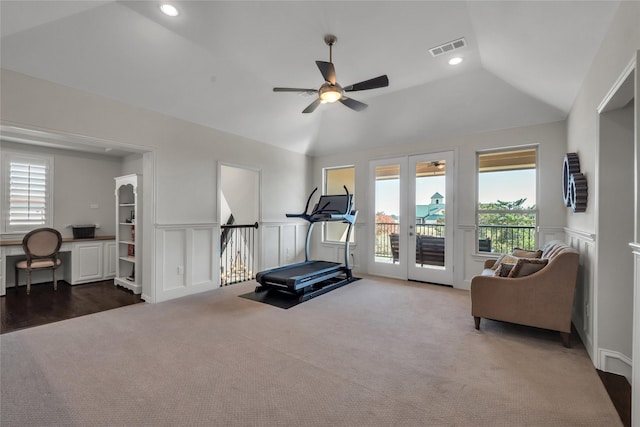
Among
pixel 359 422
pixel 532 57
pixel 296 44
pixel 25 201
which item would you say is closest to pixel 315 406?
pixel 359 422

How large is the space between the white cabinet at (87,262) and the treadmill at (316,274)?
3.20 meters

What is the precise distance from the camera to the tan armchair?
2.75 meters

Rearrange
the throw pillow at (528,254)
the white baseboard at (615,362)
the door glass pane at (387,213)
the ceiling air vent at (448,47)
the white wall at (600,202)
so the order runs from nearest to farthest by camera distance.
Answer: the white wall at (600,202) → the white baseboard at (615,362) → the ceiling air vent at (448,47) → the throw pillow at (528,254) → the door glass pane at (387,213)

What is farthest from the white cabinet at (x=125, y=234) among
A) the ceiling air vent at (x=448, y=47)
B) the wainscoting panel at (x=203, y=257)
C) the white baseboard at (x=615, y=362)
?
the white baseboard at (x=615, y=362)

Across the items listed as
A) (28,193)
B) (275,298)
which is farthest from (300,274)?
(28,193)

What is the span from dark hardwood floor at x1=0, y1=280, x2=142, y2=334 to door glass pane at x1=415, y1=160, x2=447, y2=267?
4737mm

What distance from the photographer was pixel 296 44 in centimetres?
339

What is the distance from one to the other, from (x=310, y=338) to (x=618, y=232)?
2772 mm

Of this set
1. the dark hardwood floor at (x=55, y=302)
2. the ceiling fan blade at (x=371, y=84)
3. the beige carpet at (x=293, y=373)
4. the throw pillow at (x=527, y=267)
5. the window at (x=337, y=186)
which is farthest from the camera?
the window at (x=337, y=186)

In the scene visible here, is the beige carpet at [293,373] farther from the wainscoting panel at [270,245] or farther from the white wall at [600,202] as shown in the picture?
the wainscoting panel at [270,245]

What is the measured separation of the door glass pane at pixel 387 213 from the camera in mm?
5680

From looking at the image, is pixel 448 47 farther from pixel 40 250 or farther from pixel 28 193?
pixel 28 193

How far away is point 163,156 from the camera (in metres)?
4.18

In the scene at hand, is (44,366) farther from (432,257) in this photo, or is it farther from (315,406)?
(432,257)
